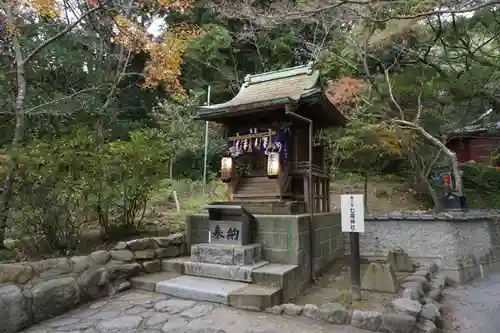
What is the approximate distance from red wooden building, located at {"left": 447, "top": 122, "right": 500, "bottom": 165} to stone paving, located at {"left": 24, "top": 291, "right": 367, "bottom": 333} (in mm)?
17519

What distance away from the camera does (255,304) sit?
4.93m

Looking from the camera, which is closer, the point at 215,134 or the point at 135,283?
the point at 135,283

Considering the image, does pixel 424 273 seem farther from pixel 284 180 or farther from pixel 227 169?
pixel 227 169

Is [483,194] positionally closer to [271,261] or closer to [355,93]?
[355,93]

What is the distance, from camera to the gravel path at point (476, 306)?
5.37 m

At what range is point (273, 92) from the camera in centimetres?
828

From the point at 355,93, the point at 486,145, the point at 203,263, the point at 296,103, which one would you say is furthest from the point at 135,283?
the point at 486,145

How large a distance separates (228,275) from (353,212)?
2.45 meters

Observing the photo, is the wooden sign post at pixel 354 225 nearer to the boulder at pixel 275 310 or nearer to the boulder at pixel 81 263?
the boulder at pixel 275 310

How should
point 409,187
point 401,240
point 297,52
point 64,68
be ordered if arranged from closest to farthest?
1. point 401,240
2. point 64,68
3. point 409,187
4. point 297,52

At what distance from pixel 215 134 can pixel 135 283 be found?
12657 millimetres

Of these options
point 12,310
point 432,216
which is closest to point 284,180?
point 432,216

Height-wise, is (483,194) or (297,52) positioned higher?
(297,52)

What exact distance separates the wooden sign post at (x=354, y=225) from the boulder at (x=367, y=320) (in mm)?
929
